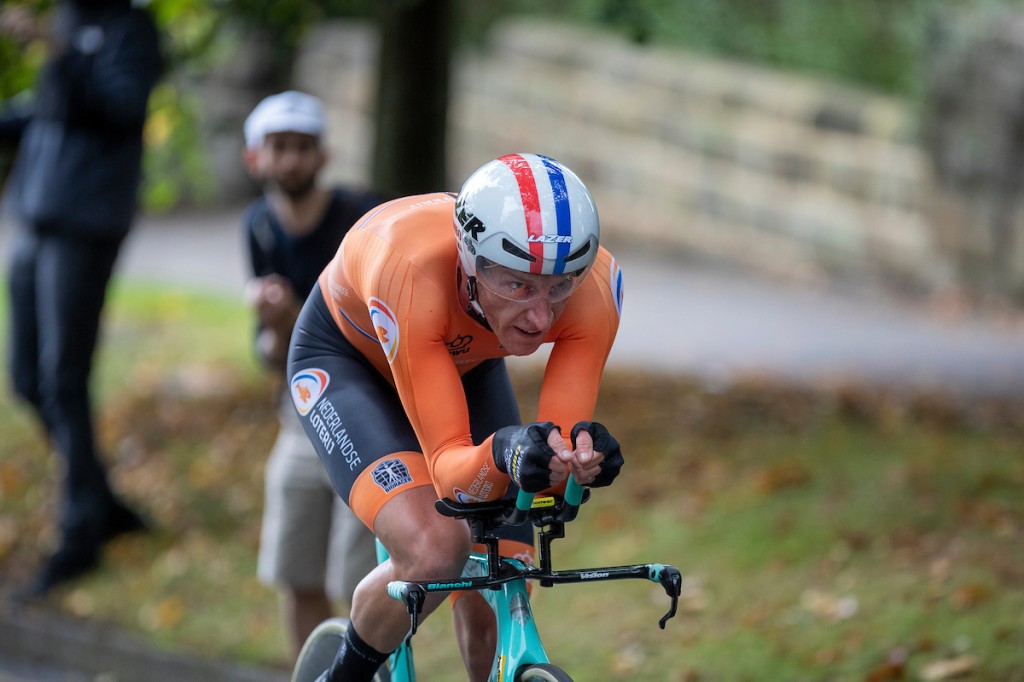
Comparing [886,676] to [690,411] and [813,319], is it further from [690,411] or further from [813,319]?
[813,319]

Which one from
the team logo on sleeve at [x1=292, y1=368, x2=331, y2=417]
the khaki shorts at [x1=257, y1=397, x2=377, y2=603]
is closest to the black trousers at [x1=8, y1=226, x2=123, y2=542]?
the khaki shorts at [x1=257, y1=397, x2=377, y2=603]

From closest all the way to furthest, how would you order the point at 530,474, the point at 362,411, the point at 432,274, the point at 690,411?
the point at 530,474 → the point at 432,274 → the point at 362,411 → the point at 690,411

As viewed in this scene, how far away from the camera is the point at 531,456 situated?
343cm

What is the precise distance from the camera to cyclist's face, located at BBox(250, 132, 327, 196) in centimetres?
594

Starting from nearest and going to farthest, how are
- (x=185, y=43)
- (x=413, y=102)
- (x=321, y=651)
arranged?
(x=321, y=651)
(x=413, y=102)
(x=185, y=43)

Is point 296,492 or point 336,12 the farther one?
point 336,12

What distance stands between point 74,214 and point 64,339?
68cm

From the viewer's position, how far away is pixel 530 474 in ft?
11.3

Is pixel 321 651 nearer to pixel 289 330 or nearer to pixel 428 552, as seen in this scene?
pixel 428 552

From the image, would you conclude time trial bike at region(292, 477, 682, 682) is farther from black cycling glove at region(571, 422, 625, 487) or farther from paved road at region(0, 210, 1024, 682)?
paved road at region(0, 210, 1024, 682)

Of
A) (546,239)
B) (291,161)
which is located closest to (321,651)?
(546,239)

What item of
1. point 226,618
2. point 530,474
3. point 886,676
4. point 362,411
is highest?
point 530,474

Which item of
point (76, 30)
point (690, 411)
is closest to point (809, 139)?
point (690, 411)

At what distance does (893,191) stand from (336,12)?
6297 mm
